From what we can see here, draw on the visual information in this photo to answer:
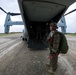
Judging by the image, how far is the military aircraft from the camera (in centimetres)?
594

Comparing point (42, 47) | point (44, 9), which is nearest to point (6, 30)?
point (42, 47)

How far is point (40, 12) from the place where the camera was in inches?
278

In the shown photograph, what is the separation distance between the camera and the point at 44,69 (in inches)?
203

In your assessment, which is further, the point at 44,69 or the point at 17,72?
the point at 44,69

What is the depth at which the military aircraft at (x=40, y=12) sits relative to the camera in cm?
594

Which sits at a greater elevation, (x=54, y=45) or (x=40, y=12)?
(x=40, y=12)

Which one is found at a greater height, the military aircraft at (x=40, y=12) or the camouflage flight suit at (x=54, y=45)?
the military aircraft at (x=40, y=12)

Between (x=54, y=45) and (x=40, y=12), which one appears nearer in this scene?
(x=54, y=45)

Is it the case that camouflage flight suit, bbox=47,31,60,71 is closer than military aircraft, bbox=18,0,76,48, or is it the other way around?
camouflage flight suit, bbox=47,31,60,71

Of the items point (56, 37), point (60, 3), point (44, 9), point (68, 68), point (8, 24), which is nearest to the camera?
point (56, 37)

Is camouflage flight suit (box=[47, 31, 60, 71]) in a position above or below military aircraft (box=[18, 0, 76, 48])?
below

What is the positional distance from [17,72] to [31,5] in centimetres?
258

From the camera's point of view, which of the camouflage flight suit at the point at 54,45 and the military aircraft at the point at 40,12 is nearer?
the camouflage flight suit at the point at 54,45

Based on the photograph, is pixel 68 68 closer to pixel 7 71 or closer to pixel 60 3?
pixel 7 71
